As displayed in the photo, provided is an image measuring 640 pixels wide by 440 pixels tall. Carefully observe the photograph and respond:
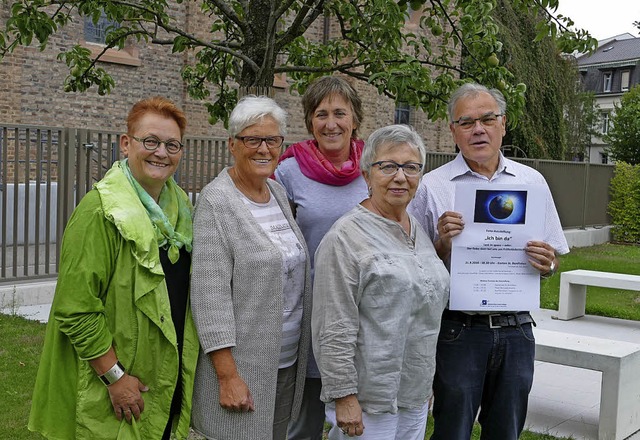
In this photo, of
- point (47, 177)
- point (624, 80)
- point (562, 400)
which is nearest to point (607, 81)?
point (624, 80)

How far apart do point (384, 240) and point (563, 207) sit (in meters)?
19.3

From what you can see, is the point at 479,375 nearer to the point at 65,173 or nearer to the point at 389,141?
the point at 389,141

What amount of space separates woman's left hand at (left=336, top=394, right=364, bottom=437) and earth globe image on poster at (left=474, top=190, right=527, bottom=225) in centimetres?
101

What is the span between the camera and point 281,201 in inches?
138

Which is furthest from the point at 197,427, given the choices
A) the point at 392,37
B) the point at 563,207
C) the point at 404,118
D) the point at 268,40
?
the point at 404,118

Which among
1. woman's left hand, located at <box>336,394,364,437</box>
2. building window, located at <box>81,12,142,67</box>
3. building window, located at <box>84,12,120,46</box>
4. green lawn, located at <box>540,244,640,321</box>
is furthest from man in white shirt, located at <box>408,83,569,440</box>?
building window, located at <box>84,12,120,46</box>

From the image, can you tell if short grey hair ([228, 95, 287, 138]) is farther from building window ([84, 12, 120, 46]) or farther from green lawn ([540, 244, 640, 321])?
building window ([84, 12, 120, 46])

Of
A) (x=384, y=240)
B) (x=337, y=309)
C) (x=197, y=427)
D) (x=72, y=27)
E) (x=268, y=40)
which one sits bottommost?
(x=197, y=427)

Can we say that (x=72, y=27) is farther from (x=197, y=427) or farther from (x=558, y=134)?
(x=558, y=134)

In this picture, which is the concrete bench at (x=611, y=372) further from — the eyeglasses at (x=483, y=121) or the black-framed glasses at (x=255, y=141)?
the black-framed glasses at (x=255, y=141)

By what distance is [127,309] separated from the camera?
296 cm

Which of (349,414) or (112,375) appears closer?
(112,375)

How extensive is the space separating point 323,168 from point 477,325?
3.46ft

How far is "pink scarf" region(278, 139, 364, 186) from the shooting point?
3.80 m
